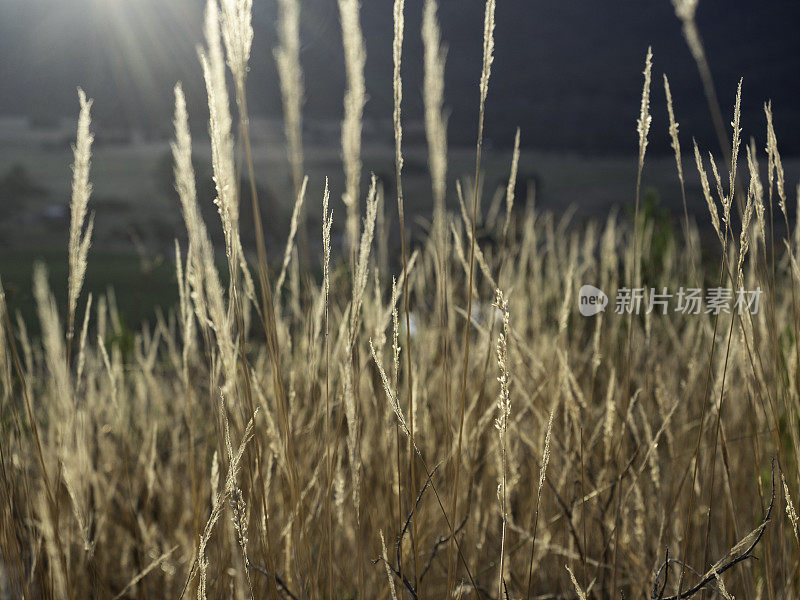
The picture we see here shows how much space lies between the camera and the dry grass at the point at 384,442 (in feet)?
2.92

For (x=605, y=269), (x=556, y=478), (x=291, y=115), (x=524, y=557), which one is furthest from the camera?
(x=605, y=269)

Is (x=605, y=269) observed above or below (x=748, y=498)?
above

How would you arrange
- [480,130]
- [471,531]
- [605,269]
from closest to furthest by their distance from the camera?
[480,130], [471,531], [605,269]

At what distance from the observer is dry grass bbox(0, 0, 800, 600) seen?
890mm

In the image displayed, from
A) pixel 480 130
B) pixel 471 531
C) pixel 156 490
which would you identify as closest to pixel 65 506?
pixel 156 490

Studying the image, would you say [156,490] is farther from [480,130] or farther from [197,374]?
[480,130]

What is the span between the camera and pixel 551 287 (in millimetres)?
3152

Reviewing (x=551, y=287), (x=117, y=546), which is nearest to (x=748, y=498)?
(x=551, y=287)

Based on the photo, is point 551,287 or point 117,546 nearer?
point 117,546

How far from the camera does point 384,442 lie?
1.52 meters

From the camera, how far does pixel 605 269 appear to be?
2303 millimetres

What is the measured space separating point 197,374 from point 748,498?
6.32 ft

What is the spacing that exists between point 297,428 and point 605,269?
4.47 feet

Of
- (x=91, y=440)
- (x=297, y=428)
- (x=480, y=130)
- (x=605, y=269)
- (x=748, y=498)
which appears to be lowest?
(x=748, y=498)
